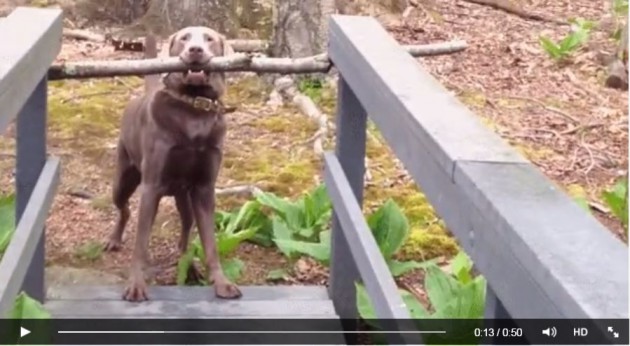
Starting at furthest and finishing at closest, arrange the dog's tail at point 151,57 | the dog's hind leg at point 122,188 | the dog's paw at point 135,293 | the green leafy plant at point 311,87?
1. the green leafy plant at point 311,87
2. the dog's hind leg at point 122,188
3. the dog's tail at point 151,57
4. the dog's paw at point 135,293

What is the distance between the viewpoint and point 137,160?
4.74m

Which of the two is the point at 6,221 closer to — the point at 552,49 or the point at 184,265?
the point at 184,265

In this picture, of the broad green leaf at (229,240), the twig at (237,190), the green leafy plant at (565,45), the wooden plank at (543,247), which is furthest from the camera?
the green leafy plant at (565,45)

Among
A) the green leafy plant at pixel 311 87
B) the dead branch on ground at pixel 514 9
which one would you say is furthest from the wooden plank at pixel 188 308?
the dead branch on ground at pixel 514 9

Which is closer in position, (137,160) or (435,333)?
(435,333)

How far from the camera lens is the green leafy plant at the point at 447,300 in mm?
3590

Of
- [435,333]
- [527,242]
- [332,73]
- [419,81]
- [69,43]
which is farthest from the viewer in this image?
[69,43]

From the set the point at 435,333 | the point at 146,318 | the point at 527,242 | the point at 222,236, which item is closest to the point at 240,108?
the point at 222,236

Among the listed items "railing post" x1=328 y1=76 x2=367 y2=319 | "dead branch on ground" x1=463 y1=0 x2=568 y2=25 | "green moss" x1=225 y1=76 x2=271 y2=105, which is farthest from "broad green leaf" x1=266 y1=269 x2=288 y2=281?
"dead branch on ground" x1=463 y1=0 x2=568 y2=25

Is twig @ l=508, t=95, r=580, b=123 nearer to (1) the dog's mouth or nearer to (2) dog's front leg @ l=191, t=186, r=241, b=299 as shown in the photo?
(2) dog's front leg @ l=191, t=186, r=241, b=299

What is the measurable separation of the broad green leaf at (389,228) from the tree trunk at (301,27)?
273 centimetres

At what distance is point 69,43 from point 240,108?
5.92ft

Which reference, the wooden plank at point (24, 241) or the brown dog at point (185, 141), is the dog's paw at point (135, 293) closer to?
the brown dog at point (185, 141)

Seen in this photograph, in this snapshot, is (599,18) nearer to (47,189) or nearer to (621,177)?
(621,177)
